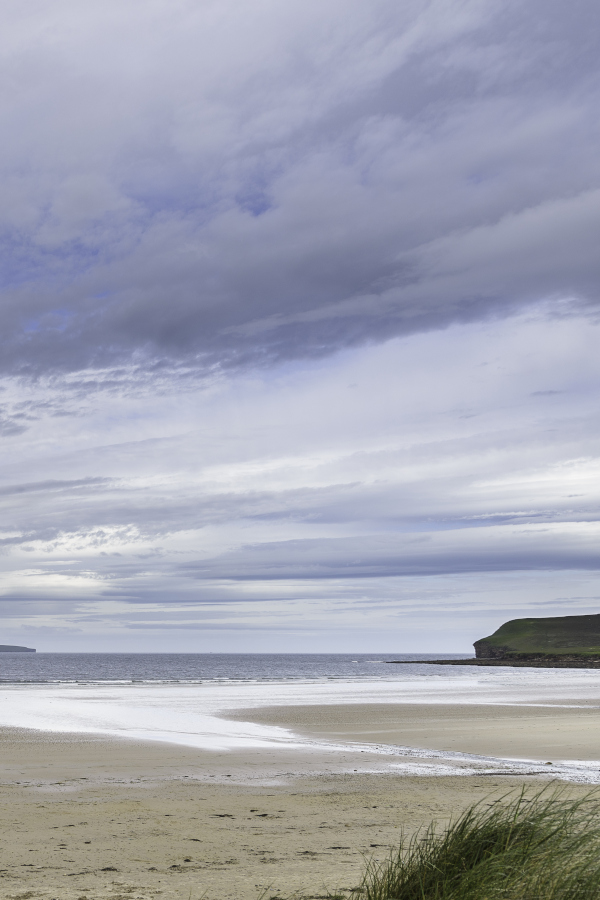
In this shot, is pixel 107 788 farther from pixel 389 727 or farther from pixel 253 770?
pixel 389 727

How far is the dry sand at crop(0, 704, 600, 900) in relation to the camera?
9062 millimetres

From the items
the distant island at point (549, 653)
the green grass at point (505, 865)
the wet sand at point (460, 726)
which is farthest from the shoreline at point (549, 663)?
the green grass at point (505, 865)

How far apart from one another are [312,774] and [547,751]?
815 cm

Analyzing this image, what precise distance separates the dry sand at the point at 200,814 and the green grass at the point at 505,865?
183 centimetres

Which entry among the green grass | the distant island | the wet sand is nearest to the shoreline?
the distant island

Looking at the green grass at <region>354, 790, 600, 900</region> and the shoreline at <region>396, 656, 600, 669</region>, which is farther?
the shoreline at <region>396, 656, 600, 669</region>

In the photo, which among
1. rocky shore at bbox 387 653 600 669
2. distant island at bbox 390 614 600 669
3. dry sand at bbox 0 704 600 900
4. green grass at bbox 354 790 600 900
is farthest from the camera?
distant island at bbox 390 614 600 669

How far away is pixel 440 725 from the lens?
3042 centimetres

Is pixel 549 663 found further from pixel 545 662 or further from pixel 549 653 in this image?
pixel 549 653

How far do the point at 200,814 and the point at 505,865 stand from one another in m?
8.45

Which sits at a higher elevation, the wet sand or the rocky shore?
the wet sand

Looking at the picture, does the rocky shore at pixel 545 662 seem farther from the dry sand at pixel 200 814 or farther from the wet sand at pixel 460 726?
the dry sand at pixel 200 814

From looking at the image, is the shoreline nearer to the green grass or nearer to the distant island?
the distant island

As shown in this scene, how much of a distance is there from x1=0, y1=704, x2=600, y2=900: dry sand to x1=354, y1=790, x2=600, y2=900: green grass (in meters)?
1.83
